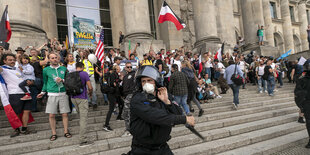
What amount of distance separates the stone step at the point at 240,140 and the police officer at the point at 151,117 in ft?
7.81

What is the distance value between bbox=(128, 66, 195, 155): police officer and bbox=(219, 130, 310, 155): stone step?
2.98 m

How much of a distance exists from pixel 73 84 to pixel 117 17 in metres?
13.6

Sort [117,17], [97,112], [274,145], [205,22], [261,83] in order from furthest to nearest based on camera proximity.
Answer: [117,17], [205,22], [261,83], [97,112], [274,145]

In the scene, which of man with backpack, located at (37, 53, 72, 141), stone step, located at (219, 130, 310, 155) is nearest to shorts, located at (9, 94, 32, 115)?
man with backpack, located at (37, 53, 72, 141)

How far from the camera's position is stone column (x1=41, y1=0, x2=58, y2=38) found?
1377 centimetres

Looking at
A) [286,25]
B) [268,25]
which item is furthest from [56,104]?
[286,25]

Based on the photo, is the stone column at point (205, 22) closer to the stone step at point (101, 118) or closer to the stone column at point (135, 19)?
the stone column at point (135, 19)

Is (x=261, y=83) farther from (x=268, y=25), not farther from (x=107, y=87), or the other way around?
(x=268, y=25)

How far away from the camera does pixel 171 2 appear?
57.8 feet

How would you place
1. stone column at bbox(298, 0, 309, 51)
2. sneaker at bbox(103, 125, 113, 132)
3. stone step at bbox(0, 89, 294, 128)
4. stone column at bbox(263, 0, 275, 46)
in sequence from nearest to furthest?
sneaker at bbox(103, 125, 113, 132) < stone step at bbox(0, 89, 294, 128) < stone column at bbox(263, 0, 275, 46) < stone column at bbox(298, 0, 309, 51)

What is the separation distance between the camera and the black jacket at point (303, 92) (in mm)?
4746

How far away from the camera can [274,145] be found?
475 cm

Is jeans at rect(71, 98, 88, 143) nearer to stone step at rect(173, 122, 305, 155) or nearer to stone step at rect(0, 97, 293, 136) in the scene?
stone step at rect(0, 97, 293, 136)

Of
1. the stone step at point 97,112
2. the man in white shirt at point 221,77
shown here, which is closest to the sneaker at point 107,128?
the stone step at point 97,112
